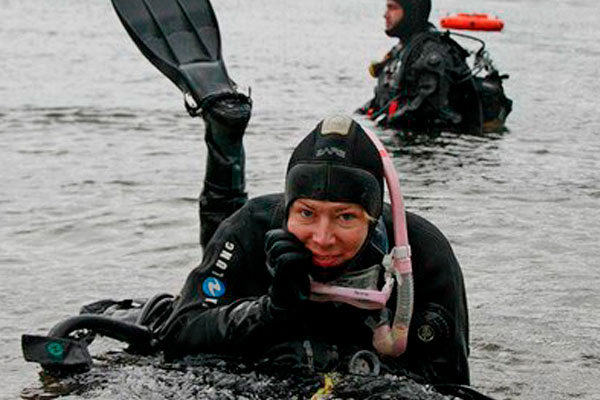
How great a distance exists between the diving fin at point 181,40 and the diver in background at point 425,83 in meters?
5.06

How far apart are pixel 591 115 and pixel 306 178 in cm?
1007

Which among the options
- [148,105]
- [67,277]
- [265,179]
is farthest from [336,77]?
[67,277]

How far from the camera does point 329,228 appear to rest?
3668mm

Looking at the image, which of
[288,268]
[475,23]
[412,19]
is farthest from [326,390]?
[475,23]

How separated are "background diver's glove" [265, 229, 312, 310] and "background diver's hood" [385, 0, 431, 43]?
7576mm

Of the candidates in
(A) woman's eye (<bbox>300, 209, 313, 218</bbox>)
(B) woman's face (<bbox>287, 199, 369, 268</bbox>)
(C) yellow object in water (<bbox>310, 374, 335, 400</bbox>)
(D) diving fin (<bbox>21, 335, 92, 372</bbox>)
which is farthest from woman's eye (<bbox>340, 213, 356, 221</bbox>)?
(D) diving fin (<bbox>21, 335, 92, 372</bbox>)

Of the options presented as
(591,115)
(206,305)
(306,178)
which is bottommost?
(591,115)

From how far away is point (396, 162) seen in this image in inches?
384

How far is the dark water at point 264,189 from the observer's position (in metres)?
5.55

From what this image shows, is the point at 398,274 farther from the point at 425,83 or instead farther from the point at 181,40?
the point at 425,83

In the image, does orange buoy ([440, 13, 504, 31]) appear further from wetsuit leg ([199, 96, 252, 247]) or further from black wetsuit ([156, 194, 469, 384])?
black wetsuit ([156, 194, 469, 384])

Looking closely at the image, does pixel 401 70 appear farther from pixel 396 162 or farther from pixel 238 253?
pixel 238 253

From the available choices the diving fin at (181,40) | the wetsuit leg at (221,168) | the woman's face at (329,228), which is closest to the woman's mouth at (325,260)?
the woman's face at (329,228)

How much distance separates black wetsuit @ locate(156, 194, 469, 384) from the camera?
3949mm
